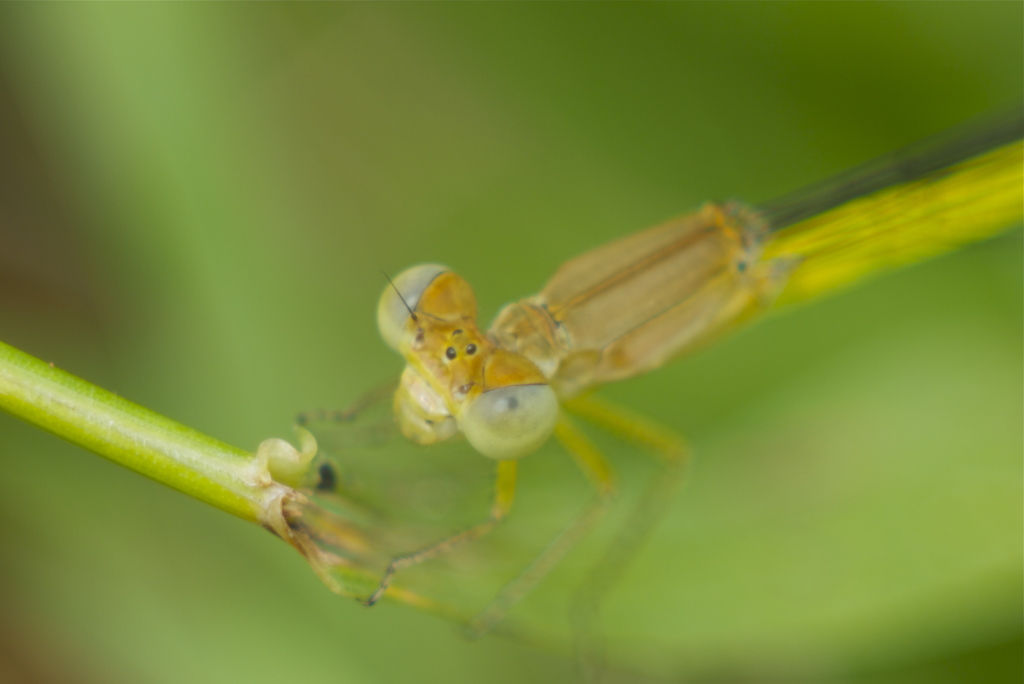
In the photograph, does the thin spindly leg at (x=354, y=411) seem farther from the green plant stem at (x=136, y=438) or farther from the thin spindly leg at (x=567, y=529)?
the green plant stem at (x=136, y=438)

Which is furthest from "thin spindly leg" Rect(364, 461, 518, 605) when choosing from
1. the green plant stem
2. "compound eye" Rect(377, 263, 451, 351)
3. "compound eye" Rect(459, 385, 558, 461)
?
the green plant stem

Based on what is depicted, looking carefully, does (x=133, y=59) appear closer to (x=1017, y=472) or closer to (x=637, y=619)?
(x=637, y=619)

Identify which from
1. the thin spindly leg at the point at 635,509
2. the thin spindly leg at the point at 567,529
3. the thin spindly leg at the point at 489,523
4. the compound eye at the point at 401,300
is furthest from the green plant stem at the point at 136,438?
the thin spindly leg at the point at 635,509

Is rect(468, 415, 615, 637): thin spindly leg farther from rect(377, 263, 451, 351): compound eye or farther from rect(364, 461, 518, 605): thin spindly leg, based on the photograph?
rect(377, 263, 451, 351): compound eye

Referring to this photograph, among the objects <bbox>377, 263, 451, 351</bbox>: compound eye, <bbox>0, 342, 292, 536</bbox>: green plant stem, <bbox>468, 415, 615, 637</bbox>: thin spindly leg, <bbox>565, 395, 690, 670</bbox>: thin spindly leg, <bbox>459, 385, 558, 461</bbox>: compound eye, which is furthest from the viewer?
<bbox>565, 395, 690, 670</bbox>: thin spindly leg

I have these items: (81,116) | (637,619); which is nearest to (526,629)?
(637,619)

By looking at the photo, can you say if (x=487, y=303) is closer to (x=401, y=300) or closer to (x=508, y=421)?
(x=401, y=300)
